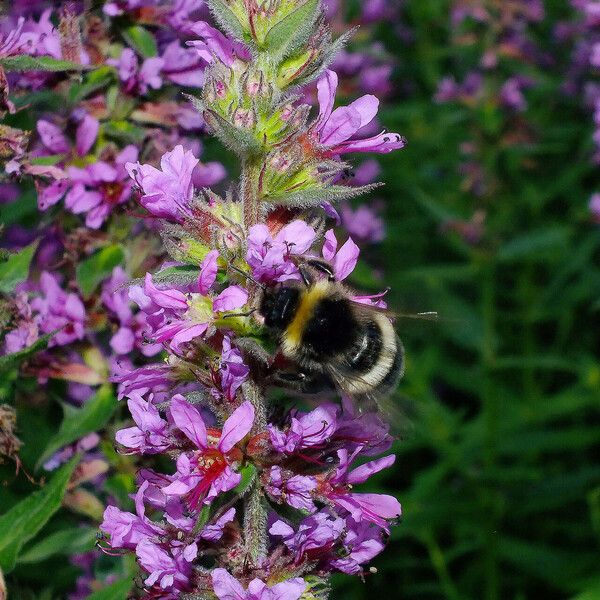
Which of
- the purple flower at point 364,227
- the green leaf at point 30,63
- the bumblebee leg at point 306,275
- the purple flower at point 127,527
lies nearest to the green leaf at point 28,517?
the purple flower at point 127,527

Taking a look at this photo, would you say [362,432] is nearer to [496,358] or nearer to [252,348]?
[252,348]

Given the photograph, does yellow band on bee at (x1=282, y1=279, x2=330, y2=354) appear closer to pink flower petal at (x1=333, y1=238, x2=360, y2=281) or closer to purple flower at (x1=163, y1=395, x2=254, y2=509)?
pink flower petal at (x1=333, y1=238, x2=360, y2=281)

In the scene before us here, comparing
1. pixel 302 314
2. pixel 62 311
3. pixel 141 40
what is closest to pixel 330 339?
pixel 302 314

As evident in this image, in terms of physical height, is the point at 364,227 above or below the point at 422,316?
below

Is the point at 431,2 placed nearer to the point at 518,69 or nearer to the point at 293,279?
the point at 518,69

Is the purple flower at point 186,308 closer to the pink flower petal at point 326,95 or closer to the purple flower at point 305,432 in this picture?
the purple flower at point 305,432
